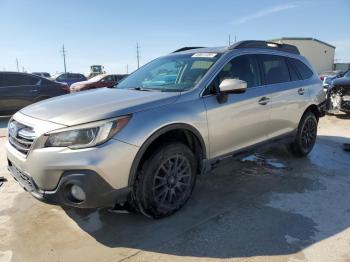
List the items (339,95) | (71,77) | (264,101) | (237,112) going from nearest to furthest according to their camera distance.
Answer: (237,112) < (264,101) < (339,95) < (71,77)

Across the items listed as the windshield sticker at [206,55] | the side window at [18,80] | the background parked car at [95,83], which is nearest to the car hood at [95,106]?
the windshield sticker at [206,55]

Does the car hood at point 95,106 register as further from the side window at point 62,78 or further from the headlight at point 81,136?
the side window at point 62,78

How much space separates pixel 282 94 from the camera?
5.09 meters

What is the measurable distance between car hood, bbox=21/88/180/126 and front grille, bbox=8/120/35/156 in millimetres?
147

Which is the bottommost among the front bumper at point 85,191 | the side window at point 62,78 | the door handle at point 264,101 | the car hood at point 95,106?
the side window at point 62,78

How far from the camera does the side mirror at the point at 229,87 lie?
389cm

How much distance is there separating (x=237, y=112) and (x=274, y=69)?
4.41 feet

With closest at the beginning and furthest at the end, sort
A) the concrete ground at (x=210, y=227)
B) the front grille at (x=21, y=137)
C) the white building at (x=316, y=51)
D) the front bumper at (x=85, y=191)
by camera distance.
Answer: the front bumper at (x=85, y=191), the concrete ground at (x=210, y=227), the front grille at (x=21, y=137), the white building at (x=316, y=51)

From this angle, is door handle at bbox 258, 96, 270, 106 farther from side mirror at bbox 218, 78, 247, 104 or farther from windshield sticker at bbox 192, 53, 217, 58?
windshield sticker at bbox 192, 53, 217, 58

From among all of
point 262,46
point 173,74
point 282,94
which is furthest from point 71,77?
point 173,74

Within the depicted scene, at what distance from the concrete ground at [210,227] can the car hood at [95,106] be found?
113 centimetres

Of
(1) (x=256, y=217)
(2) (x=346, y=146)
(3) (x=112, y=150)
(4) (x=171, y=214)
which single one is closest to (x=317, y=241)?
(1) (x=256, y=217)

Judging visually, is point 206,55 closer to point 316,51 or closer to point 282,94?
point 282,94

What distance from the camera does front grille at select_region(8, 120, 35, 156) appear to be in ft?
10.6
